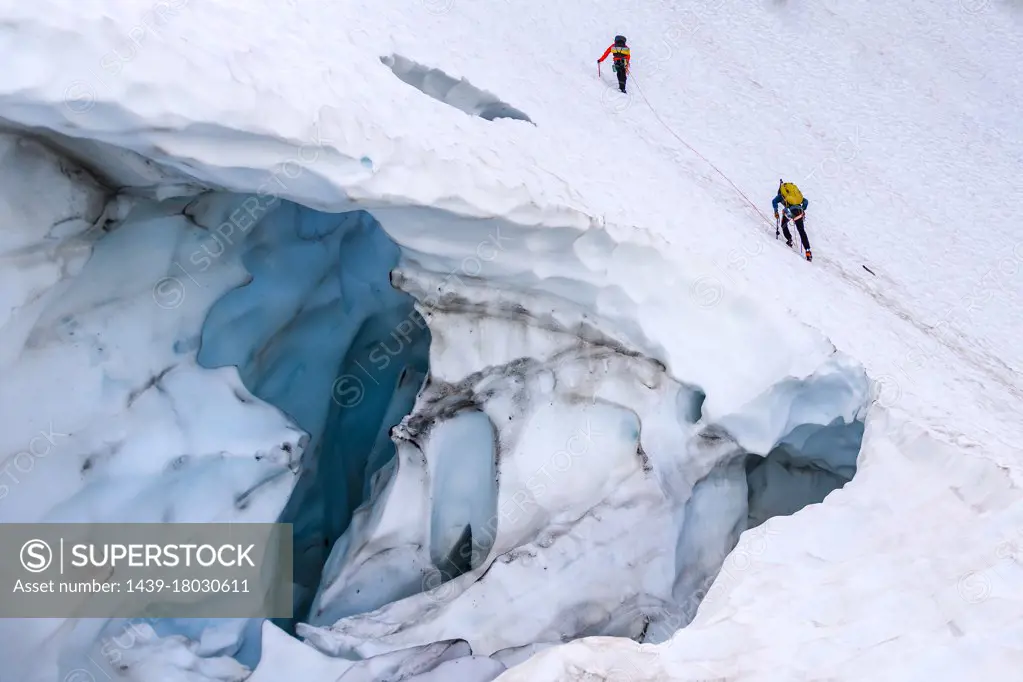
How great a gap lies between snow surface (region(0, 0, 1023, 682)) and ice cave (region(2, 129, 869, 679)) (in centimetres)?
2

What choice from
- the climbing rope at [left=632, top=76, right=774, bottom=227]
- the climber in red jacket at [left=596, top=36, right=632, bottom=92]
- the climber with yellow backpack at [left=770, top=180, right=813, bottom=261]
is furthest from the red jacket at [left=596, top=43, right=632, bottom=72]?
the climber with yellow backpack at [left=770, top=180, right=813, bottom=261]

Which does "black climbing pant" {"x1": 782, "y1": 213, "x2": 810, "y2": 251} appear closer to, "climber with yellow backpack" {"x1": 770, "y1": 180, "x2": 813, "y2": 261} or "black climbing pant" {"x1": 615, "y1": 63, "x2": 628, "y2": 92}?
"climber with yellow backpack" {"x1": 770, "y1": 180, "x2": 813, "y2": 261}

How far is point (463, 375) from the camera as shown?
393 centimetres

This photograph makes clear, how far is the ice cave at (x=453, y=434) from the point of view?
336 centimetres

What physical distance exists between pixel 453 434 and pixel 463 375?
32 centimetres

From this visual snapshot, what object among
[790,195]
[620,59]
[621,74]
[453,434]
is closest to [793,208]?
[790,195]

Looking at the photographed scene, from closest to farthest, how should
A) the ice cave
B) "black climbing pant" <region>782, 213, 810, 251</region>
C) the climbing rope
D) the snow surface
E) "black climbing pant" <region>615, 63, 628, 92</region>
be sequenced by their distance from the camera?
1. the snow surface
2. the ice cave
3. "black climbing pant" <region>782, 213, 810, 251</region>
4. the climbing rope
5. "black climbing pant" <region>615, 63, 628, 92</region>

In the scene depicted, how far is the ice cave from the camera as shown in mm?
3359

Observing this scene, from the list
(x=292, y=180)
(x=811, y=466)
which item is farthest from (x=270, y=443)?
(x=811, y=466)

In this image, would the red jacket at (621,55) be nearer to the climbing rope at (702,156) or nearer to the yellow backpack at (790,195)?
the climbing rope at (702,156)

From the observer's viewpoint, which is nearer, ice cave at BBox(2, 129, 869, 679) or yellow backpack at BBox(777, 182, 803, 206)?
ice cave at BBox(2, 129, 869, 679)

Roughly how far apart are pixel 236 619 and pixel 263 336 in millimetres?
1502

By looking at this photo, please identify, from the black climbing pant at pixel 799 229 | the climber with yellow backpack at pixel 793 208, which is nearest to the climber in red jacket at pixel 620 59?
the climber with yellow backpack at pixel 793 208

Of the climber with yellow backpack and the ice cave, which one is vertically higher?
the climber with yellow backpack
